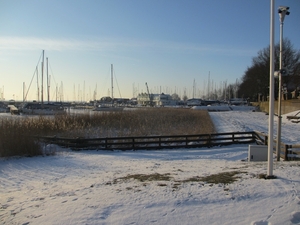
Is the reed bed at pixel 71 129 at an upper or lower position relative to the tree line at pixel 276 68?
lower

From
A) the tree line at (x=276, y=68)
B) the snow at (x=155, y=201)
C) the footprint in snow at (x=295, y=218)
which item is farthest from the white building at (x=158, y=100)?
the footprint in snow at (x=295, y=218)

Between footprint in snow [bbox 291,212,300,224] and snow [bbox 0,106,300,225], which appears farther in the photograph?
snow [bbox 0,106,300,225]

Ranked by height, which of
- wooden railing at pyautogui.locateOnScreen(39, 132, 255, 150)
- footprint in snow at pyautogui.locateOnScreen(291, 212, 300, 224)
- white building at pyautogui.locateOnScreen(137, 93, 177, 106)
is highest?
white building at pyautogui.locateOnScreen(137, 93, 177, 106)

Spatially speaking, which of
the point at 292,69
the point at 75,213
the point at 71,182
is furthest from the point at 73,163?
the point at 292,69

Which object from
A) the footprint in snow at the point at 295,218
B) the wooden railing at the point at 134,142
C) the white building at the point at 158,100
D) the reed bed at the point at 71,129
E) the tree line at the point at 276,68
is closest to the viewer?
the footprint in snow at the point at 295,218

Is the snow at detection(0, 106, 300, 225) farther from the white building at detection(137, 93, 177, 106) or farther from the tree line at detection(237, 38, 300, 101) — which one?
the white building at detection(137, 93, 177, 106)

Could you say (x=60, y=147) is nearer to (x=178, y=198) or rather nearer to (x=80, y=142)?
(x=80, y=142)

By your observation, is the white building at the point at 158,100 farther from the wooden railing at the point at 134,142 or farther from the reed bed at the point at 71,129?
the wooden railing at the point at 134,142

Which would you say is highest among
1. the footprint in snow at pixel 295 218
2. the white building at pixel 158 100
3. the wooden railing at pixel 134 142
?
the white building at pixel 158 100

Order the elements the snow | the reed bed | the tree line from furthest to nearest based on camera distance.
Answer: the tree line → the reed bed → the snow

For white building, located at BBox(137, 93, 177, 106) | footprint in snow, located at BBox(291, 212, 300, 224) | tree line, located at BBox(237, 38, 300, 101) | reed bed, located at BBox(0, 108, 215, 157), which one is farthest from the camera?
white building, located at BBox(137, 93, 177, 106)

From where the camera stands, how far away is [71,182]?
29.3ft

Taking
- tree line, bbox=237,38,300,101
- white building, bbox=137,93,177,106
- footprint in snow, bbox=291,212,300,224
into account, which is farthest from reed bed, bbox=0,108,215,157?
white building, bbox=137,93,177,106

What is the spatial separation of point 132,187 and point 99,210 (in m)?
1.57
